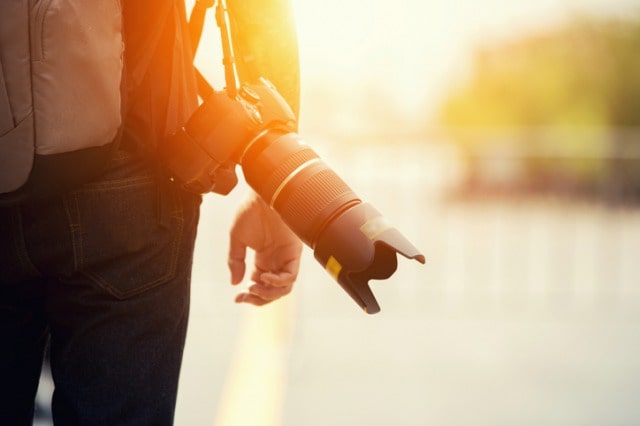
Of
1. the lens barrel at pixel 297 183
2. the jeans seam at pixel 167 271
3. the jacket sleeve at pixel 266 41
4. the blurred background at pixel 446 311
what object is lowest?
the blurred background at pixel 446 311

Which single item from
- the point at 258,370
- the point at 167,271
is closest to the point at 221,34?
the point at 167,271

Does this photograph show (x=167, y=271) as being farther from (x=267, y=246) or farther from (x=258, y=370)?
(x=258, y=370)

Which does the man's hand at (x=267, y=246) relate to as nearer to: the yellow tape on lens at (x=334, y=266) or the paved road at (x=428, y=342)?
the yellow tape on lens at (x=334, y=266)

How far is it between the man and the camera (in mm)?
49

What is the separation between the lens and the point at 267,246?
1329mm

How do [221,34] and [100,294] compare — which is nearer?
[100,294]

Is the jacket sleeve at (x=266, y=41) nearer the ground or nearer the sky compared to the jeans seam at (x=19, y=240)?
nearer the sky

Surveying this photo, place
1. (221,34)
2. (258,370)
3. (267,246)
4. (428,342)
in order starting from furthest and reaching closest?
(428,342) → (258,370) → (267,246) → (221,34)

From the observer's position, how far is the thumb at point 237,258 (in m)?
1.37

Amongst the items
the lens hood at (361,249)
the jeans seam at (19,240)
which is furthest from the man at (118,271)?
the lens hood at (361,249)

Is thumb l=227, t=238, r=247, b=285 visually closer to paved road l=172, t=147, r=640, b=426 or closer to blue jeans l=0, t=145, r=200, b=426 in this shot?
blue jeans l=0, t=145, r=200, b=426

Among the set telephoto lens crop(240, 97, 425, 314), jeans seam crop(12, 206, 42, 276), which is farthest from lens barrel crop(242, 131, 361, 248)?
jeans seam crop(12, 206, 42, 276)

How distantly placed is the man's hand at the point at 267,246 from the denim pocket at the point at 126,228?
22cm

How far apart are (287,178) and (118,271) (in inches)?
10.6
